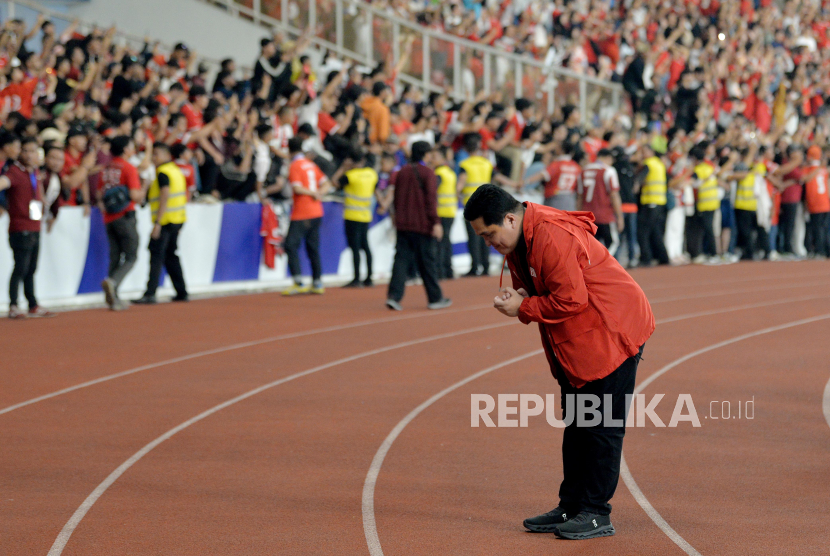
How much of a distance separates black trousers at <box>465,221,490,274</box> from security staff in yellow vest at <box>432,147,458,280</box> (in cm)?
45

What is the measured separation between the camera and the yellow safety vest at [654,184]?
780 inches

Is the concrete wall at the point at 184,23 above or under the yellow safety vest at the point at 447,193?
above

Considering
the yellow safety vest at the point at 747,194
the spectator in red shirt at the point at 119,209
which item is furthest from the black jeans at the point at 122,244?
the yellow safety vest at the point at 747,194

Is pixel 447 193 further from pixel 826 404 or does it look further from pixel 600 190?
pixel 826 404

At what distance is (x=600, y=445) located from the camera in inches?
196

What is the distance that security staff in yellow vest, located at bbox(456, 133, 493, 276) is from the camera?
1700cm

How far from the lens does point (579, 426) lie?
16.6ft

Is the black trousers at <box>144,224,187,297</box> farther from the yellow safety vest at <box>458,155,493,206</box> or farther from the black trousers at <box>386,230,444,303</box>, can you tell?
the yellow safety vest at <box>458,155,493,206</box>

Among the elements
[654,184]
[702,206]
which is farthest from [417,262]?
[702,206]

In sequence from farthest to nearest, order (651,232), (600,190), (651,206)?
(651,232) → (651,206) → (600,190)

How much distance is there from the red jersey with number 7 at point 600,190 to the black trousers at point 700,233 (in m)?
3.87

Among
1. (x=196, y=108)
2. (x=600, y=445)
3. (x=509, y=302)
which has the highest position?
(x=196, y=108)

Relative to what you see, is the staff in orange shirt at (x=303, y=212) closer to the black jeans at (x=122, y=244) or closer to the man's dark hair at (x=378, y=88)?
the black jeans at (x=122, y=244)

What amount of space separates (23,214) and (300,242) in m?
4.23
